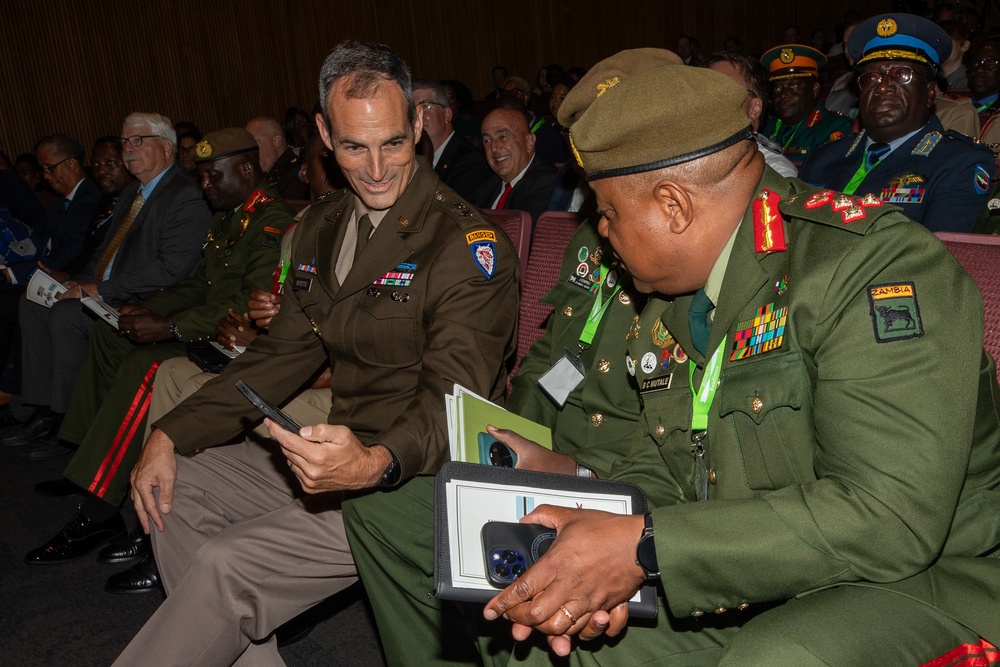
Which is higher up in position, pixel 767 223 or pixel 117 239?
pixel 767 223

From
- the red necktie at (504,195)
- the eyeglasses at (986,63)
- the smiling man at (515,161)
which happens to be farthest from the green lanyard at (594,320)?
the eyeglasses at (986,63)

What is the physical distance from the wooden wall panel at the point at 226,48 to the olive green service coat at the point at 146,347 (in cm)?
701

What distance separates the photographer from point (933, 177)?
2.65 meters

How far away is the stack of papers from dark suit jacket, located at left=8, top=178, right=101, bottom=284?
3.96 m

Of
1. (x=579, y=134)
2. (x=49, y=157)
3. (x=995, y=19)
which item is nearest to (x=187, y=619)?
(x=579, y=134)

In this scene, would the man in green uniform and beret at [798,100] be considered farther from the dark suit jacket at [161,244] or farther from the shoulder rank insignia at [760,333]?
the shoulder rank insignia at [760,333]

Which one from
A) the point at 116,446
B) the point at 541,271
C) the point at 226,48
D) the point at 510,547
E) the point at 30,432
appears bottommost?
the point at 30,432

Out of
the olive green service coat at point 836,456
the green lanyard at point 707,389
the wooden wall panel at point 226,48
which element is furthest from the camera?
the wooden wall panel at point 226,48

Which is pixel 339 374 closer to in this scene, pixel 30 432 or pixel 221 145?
pixel 221 145

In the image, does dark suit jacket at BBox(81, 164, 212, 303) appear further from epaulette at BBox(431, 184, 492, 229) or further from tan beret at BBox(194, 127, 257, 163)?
epaulette at BBox(431, 184, 492, 229)

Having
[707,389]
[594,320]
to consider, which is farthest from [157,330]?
[707,389]

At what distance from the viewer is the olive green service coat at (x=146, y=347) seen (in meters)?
2.68

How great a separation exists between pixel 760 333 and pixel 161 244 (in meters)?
3.04

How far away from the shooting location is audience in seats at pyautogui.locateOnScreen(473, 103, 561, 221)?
3.83 meters
